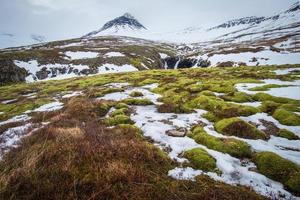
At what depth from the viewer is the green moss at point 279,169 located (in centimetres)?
739

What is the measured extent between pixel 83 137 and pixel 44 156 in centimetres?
253

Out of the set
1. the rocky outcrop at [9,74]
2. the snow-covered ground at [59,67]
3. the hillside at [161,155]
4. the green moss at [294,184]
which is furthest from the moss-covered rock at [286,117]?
the rocky outcrop at [9,74]

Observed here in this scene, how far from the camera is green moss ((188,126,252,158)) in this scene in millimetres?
9617

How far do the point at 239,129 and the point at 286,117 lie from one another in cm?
360

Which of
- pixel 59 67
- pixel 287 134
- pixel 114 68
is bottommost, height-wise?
pixel 114 68

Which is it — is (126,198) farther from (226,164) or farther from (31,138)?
(31,138)

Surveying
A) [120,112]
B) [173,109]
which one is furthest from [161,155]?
[173,109]

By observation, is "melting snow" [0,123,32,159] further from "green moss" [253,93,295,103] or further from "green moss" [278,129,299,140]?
"green moss" [253,93,295,103]

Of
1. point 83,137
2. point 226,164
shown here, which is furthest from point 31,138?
point 226,164

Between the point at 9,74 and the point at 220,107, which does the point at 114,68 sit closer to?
the point at 9,74

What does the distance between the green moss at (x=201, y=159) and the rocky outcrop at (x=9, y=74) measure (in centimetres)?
5891

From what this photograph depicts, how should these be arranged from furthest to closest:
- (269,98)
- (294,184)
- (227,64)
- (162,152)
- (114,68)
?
(114,68), (227,64), (269,98), (162,152), (294,184)

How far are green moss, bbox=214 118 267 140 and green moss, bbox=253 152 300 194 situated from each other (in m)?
2.25

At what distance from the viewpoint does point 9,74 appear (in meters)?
56.8
